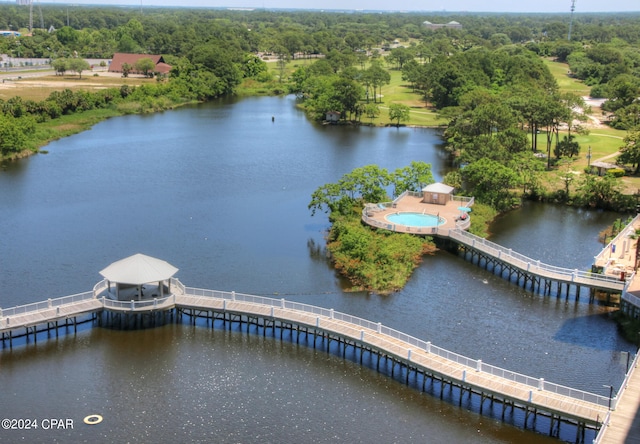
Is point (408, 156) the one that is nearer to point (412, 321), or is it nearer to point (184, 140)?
point (184, 140)

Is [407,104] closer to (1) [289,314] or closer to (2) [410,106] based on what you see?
(2) [410,106]

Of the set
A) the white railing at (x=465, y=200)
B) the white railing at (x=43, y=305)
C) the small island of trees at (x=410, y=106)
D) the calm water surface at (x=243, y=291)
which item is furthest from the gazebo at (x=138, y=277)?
the white railing at (x=465, y=200)

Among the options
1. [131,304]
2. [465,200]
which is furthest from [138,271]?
[465,200]

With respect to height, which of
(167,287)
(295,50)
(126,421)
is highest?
(295,50)

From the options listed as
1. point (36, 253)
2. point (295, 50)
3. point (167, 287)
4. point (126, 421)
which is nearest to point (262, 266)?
point (167, 287)

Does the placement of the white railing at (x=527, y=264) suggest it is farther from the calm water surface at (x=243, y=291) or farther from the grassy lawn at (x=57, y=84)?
the grassy lawn at (x=57, y=84)

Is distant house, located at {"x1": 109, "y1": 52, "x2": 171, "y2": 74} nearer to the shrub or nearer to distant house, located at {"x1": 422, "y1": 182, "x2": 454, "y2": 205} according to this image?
the shrub

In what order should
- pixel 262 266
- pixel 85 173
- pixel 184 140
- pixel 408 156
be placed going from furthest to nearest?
pixel 184 140 → pixel 408 156 → pixel 85 173 → pixel 262 266
